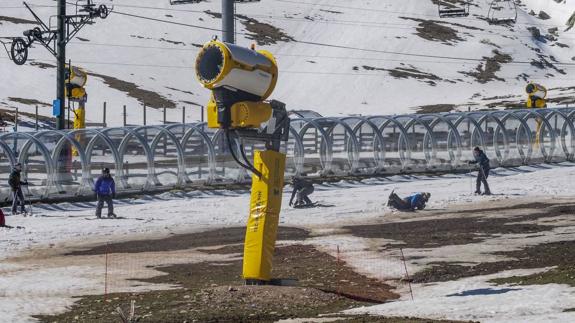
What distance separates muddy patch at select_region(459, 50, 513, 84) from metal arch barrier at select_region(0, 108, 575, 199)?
240 ft

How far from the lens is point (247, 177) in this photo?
38781 mm

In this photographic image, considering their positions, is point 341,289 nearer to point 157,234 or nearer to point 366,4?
point 157,234

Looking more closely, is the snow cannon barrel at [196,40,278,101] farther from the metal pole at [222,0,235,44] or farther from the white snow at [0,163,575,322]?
the metal pole at [222,0,235,44]

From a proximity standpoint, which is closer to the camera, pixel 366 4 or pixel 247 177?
pixel 247 177

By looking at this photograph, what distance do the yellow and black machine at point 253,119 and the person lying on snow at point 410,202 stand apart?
43.6 ft

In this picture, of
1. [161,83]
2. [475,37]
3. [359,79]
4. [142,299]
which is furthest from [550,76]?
[142,299]

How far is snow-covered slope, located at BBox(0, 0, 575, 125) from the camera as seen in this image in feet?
331

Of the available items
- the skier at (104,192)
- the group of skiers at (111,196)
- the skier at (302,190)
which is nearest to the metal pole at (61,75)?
the group of skiers at (111,196)

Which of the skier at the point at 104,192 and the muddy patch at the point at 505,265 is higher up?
the skier at the point at 104,192

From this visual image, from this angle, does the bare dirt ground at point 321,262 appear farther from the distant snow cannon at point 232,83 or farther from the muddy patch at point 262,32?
the muddy patch at point 262,32

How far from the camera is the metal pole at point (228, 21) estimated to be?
45.3m

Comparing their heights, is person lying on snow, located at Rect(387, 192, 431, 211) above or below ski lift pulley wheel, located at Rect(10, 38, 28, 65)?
below

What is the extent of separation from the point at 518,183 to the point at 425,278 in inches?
755

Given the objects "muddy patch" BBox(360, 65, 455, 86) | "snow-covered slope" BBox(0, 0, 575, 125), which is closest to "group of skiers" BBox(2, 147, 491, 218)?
"snow-covered slope" BBox(0, 0, 575, 125)
